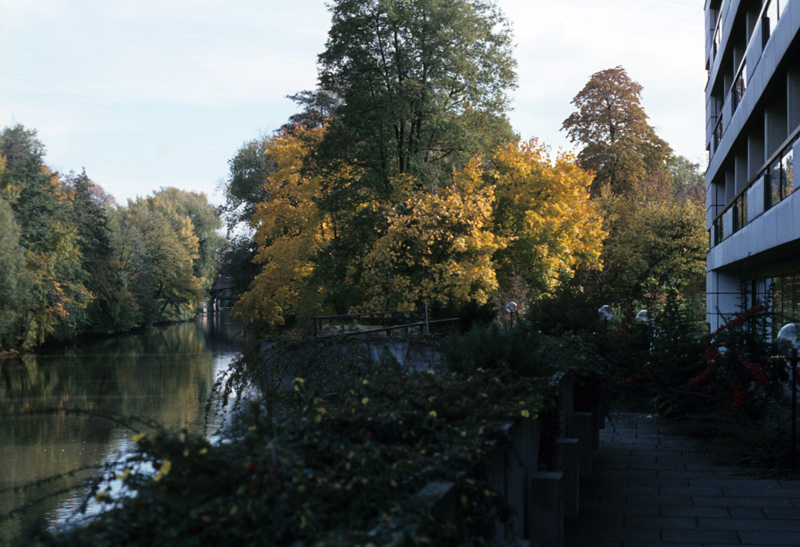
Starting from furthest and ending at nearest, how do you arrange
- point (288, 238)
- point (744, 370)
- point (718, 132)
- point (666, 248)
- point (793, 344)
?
point (666, 248) < point (288, 238) < point (718, 132) < point (744, 370) < point (793, 344)

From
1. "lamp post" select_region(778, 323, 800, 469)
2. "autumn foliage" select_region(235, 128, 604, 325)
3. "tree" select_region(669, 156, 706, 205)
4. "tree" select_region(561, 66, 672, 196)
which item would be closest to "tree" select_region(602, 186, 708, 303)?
"tree" select_region(561, 66, 672, 196)

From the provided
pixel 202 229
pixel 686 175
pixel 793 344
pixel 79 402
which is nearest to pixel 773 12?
pixel 793 344

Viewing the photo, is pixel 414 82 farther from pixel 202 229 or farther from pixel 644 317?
pixel 202 229

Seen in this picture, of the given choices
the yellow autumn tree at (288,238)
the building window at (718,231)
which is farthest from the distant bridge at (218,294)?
the building window at (718,231)

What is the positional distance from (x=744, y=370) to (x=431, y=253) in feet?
49.0

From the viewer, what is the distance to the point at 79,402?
83.7 ft

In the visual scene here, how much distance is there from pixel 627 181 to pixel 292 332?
3436cm

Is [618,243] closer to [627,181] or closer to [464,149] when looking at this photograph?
[627,181]

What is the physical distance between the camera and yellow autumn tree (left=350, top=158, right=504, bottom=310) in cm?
2356

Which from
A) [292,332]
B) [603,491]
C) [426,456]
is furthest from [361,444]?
[292,332]

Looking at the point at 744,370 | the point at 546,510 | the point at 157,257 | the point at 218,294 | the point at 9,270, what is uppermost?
the point at 157,257

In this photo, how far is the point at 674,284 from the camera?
116 ft

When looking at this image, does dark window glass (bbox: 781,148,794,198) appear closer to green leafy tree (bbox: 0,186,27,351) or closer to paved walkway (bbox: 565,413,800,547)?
paved walkway (bbox: 565,413,800,547)

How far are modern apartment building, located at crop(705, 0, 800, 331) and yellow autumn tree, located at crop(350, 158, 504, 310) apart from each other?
6.61 metres
